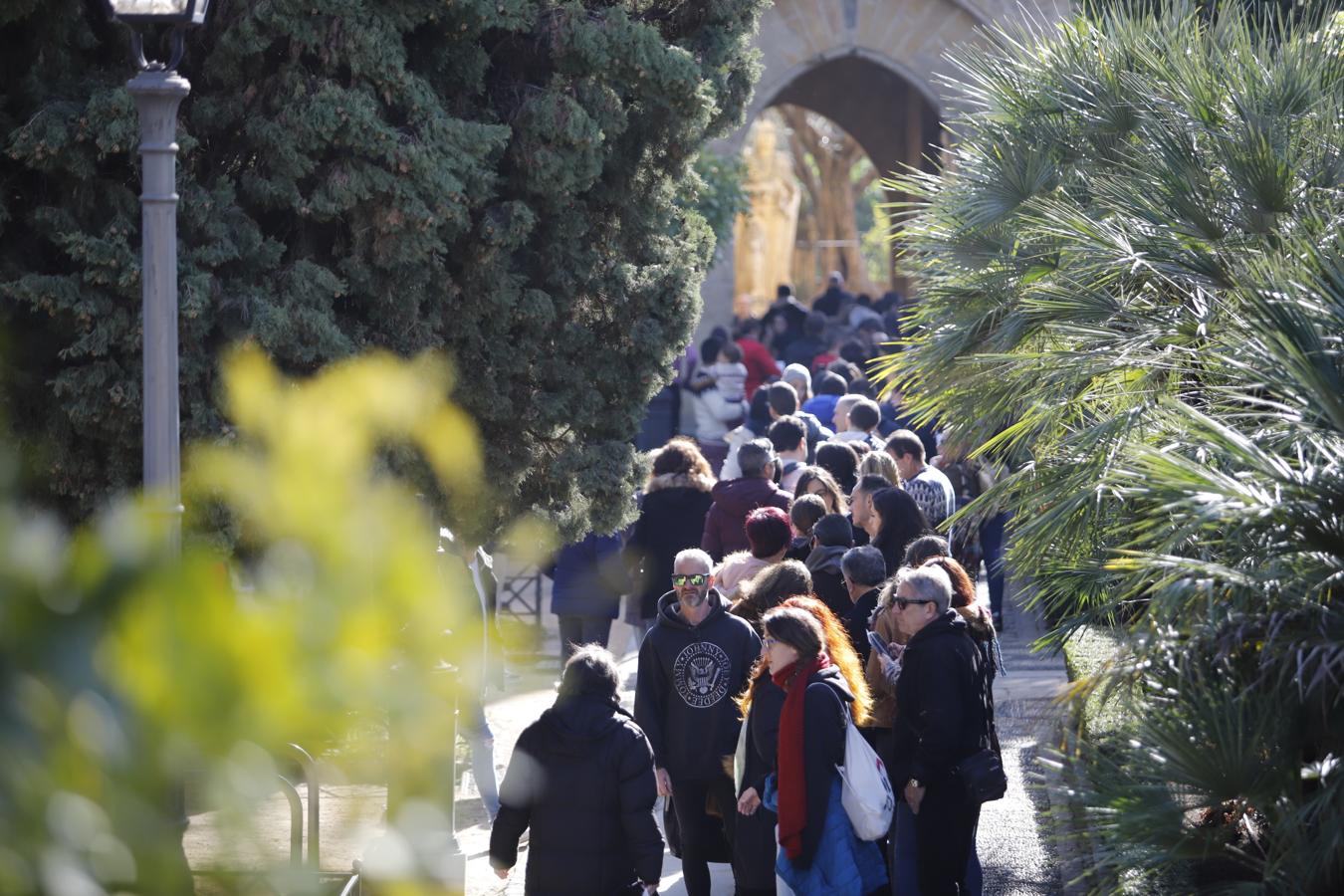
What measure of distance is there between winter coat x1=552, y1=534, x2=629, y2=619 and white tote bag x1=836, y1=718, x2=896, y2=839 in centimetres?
475

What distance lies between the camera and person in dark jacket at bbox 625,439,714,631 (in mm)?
10500

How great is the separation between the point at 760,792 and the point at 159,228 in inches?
123

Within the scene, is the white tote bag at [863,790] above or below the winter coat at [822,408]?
below

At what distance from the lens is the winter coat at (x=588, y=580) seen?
10695mm

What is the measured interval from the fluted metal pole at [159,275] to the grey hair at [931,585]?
285 cm

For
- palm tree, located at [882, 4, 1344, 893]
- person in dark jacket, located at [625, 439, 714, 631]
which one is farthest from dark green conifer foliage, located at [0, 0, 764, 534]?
palm tree, located at [882, 4, 1344, 893]

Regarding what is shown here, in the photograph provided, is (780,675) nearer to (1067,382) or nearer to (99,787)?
(1067,382)

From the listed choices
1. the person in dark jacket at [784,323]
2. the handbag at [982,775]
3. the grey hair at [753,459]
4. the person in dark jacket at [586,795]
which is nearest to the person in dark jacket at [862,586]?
the handbag at [982,775]

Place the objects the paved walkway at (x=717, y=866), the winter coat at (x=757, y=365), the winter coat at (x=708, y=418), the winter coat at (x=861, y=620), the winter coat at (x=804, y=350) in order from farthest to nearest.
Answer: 1. the winter coat at (x=804, y=350)
2. the winter coat at (x=757, y=365)
3. the winter coat at (x=708, y=418)
4. the winter coat at (x=861, y=620)
5. the paved walkway at (x=717, y=866)

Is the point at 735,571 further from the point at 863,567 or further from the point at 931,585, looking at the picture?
the point at 931,585

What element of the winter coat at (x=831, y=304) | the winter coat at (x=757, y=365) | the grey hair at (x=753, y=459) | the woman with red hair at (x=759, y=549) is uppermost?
the winter coat at (x=831, y=304)

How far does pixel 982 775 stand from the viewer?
6.43 metres

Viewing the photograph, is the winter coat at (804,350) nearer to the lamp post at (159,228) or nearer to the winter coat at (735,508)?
the winter coat at (735,508)

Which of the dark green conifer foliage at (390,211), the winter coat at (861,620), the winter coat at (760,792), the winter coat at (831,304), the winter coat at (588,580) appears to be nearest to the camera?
the winter coat at (760,792)
